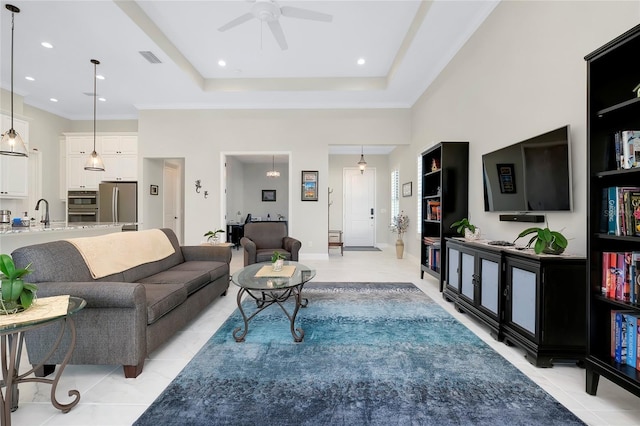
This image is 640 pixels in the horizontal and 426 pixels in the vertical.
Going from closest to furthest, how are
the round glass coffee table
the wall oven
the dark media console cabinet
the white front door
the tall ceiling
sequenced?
A: the dark media console cabinet < the round glass coffee table < the tall ceiling < the wall oven < the white front door

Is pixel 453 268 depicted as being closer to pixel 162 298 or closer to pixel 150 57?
pixel 162 298

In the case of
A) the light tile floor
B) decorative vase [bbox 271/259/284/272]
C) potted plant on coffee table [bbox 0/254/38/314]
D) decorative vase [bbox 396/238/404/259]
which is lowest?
the light tile floor

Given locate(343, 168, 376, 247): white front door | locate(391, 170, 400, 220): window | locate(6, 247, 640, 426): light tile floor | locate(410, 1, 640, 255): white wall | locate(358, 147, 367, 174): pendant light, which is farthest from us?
locate(343, 168, 376, 247): white front door

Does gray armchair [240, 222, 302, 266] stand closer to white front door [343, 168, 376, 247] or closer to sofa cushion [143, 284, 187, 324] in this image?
sofa cushion [143, 284, 187, 324]

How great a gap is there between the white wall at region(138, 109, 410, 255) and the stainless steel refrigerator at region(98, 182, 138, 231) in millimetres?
900

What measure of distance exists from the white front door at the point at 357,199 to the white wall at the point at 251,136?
8.15 ft

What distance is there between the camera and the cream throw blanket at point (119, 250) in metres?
2.36

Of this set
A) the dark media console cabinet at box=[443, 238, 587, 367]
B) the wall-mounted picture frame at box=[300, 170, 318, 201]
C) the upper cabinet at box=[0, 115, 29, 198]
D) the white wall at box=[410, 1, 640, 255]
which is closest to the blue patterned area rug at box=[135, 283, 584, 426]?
the dark media console cabinet at box=[443, 238, 587, 367]

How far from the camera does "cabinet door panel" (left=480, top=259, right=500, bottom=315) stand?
2.49 metres

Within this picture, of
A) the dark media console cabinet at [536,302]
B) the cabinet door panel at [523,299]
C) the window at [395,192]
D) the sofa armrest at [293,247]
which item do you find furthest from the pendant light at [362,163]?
the cabinet door panel at [523,299]

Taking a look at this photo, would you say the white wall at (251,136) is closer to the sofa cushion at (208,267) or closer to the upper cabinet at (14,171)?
the upper cabinet at (14,171)

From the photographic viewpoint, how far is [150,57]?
14.3 ft

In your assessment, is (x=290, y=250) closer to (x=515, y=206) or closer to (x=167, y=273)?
(x=167, y=273)

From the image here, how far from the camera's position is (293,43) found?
4.34 m
